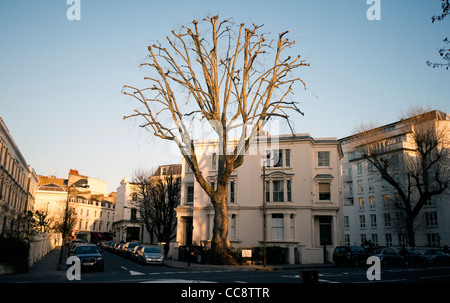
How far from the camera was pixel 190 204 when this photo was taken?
41.1 m

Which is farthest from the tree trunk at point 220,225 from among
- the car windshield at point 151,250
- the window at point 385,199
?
the window at point 385,199

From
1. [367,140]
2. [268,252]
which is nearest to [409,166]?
[367,140]

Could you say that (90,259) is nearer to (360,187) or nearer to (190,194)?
(190,194)

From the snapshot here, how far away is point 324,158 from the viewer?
37.8m

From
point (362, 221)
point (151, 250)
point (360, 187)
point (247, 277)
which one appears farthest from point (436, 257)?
point (247, 277)

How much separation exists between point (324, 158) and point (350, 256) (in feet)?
38.7

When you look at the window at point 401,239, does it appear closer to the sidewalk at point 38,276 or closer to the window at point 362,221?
the window at point 362,221

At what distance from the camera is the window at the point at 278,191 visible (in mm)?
36781

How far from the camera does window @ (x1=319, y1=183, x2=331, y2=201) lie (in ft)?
120

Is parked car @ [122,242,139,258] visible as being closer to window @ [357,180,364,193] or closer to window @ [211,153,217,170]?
window @ [211,153,217,170]

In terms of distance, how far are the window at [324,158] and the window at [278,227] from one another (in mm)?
6964

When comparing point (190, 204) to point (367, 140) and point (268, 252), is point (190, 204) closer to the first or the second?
point (268, 252)

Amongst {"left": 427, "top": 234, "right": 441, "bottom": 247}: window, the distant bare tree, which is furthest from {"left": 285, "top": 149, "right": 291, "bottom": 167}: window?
{"left": 427, "top": 234, "right": 441, "bottom": 247}: window
